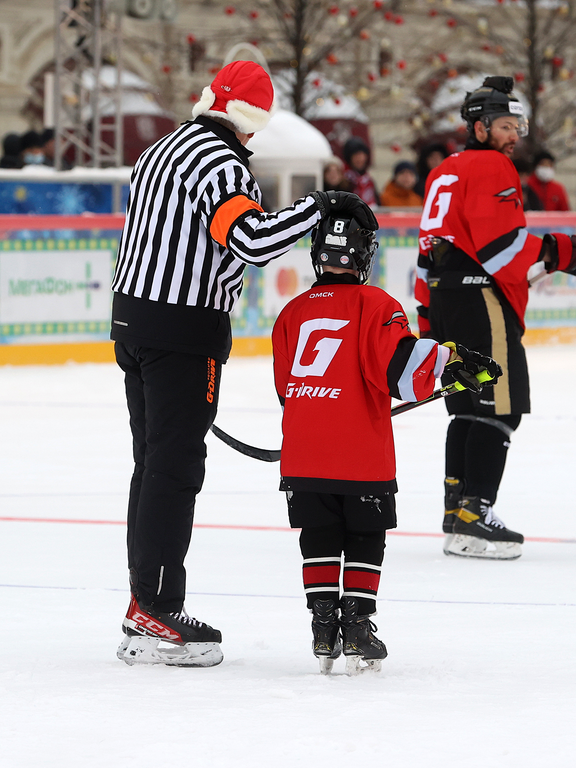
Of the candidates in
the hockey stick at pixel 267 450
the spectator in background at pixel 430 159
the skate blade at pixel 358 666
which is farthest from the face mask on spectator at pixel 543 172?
the skate blade at pixel 358 666

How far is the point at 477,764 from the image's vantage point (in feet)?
9.02

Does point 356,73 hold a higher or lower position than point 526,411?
higher

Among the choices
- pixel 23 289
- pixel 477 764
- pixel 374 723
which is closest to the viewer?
pixel 477 764

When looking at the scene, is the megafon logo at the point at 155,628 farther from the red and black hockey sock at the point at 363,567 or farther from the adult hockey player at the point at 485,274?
the adult hockey player at the point at 485,274

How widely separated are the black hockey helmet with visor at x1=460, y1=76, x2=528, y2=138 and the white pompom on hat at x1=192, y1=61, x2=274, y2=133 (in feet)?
5.25

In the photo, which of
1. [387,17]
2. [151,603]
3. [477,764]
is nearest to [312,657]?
[151,603]

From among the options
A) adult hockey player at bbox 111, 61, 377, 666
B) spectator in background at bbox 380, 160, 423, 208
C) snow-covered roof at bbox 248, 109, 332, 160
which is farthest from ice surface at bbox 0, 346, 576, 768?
snow-covered roof at bbox 248, 109, 332, 160

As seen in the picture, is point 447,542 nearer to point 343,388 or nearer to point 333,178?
point 343,388

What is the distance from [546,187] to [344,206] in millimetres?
11621

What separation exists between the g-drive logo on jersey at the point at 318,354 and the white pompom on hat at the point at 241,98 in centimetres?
53

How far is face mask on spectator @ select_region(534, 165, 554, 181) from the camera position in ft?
48.5

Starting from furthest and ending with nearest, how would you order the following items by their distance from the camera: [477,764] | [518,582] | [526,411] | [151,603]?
[526,411], [518,582], [151,603], [477,764]

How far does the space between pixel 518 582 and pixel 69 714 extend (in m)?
1.94

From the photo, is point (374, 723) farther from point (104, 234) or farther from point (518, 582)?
point (104, 234)
